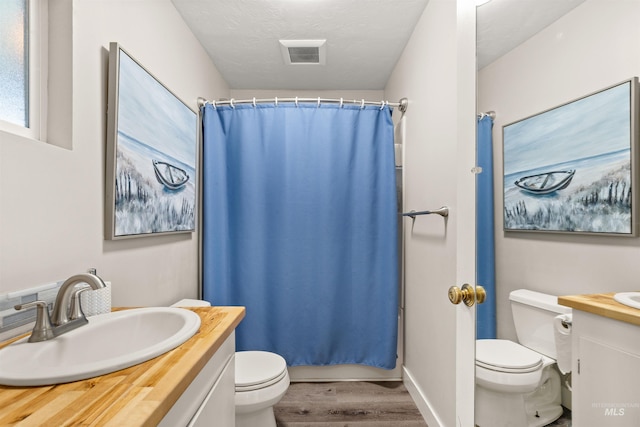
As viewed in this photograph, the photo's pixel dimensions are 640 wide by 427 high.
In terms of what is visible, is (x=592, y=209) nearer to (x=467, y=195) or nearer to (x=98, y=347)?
(x=467, y=195)

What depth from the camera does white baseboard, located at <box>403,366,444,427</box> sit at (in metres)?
1.66

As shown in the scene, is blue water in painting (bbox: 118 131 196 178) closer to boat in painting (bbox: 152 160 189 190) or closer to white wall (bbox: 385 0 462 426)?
boat in painting (bbox: 152 160 189 190)

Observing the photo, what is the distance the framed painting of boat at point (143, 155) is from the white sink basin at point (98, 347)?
1.22 ft

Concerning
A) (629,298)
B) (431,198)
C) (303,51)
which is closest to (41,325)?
(629,298)

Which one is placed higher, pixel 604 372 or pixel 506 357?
pixel 604 372

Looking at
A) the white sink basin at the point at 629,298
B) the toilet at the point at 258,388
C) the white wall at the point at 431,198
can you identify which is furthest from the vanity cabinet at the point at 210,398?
the white wall at the point at 431,198

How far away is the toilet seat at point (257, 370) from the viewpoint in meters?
1.47

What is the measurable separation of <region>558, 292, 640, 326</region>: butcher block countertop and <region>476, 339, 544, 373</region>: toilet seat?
20 cm

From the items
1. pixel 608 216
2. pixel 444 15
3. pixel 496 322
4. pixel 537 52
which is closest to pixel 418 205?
pixel 444 15

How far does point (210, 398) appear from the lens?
877 millimetres

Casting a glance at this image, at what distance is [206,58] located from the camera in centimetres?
222

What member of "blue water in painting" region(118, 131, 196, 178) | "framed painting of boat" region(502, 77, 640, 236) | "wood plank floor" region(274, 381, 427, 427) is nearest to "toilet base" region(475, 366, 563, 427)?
"framed painting of boat" region(502, 77, 640, 236)

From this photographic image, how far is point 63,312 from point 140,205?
60 cm

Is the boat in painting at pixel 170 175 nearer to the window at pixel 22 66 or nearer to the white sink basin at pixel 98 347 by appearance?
the window at pixel 22 66
